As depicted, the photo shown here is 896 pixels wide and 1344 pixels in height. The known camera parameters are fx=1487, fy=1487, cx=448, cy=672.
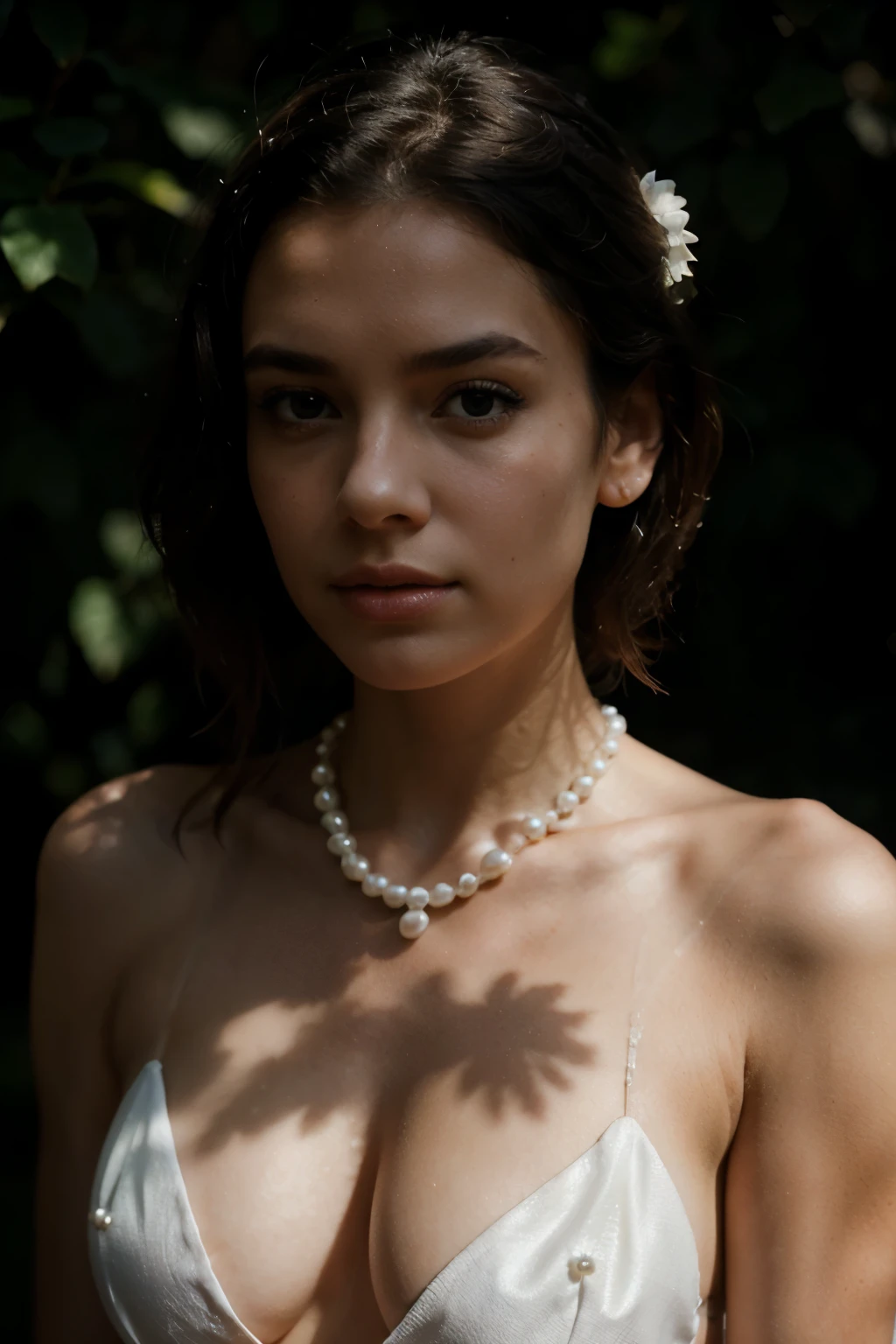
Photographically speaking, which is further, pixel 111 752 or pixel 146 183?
pixel 111 752

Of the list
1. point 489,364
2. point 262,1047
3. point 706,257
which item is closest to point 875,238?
point 706,257

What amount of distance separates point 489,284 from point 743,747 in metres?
1.27

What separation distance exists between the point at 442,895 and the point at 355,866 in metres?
0.14

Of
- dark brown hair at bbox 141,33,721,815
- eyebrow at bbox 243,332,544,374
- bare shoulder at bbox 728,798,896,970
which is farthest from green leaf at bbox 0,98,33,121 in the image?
bare shoulder at bbox 728,798,896,970

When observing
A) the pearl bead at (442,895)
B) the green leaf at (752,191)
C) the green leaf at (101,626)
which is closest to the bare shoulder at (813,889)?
the pearl bead at (442,895)

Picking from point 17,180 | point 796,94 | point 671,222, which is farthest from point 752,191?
point 17,180

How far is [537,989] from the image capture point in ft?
5.72

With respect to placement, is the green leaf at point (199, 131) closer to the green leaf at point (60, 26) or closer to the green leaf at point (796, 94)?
the green leaf at point (60, 26)

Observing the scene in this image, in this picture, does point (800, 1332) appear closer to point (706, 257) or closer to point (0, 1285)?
point (706, 257)

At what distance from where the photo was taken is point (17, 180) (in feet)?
6.82

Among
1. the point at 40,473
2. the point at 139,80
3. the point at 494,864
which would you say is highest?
the point at 139,80

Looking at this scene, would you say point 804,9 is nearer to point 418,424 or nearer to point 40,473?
point 418,424

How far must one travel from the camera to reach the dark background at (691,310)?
7.16 feet

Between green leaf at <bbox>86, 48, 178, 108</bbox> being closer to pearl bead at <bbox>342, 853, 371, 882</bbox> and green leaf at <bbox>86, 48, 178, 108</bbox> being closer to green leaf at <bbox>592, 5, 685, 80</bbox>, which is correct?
green leaf at <bbox>592, 5, 685, 80</bbox>
